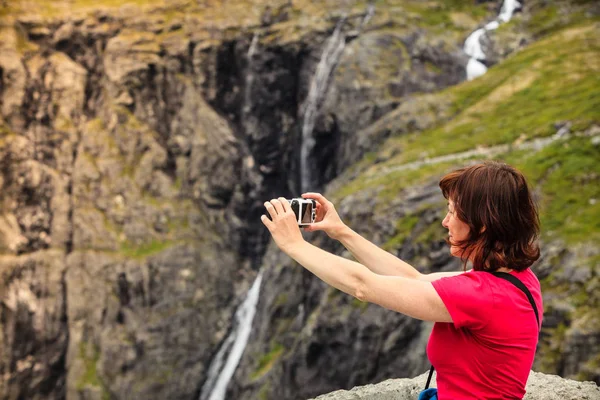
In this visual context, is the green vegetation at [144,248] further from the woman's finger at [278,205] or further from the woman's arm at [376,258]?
the woman's finger at [278,205]

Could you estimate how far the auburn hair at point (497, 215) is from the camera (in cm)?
423

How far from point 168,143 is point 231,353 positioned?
31.8 m

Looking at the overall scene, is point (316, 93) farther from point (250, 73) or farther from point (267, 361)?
point (267, 361)

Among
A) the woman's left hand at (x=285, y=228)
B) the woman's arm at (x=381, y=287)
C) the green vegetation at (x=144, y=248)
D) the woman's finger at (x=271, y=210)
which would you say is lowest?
the green vegetation at (x=144, y=248)

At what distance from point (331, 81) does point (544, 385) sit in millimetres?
66448

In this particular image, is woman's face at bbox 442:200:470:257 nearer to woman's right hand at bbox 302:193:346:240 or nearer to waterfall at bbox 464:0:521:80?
woman's right hand at bbox 302:193:346:240

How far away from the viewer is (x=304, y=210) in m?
5.27

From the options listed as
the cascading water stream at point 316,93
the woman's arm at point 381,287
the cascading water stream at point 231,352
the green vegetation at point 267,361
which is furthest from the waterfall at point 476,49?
the woman's arm at point 381,287

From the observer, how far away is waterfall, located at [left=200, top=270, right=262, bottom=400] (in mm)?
65144

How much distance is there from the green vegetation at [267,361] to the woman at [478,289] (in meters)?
42.0

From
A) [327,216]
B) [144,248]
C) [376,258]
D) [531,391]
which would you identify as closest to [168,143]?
[144,248]

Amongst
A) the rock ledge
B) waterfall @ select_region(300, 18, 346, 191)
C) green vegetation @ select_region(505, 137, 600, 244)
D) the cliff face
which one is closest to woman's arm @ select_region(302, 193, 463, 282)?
the rock ledge

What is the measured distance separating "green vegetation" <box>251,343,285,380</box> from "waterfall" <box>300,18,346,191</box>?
29673 mm

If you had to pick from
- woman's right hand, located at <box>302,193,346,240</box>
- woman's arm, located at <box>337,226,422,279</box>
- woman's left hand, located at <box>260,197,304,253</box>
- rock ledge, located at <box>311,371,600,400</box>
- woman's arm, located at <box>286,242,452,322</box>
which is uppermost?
woman's left hand, located at <box>260,197,304,253</box>
